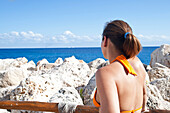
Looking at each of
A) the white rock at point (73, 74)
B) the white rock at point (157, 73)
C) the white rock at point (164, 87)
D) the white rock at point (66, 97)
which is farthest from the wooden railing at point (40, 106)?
the white rock at point (157, 73)

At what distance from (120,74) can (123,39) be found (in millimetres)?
299

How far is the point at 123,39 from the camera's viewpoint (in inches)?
67.7

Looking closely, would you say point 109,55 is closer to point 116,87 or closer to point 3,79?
point 116,87

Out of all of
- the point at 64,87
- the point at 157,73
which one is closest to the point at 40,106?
the point at 64,87

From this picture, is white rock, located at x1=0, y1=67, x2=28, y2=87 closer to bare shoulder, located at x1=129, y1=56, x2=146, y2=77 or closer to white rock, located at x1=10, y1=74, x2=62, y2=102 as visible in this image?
white rock, located at x1=10, y1=74, x2=62, y2=102

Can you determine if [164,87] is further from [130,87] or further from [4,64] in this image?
[4,64]

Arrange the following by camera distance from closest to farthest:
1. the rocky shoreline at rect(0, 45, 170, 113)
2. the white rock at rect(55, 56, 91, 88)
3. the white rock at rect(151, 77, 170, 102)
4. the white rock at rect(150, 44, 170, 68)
→ 1. the rocky shoreline at rect(0, 45, 170, 113)
2. the white rock at rect(151, 77, 170, 102)
3. the white rock at rect(55, 56, 91, 88)
4. the white rock at rect(150, 44, 170, 68)

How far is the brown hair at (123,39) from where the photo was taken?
1699mm

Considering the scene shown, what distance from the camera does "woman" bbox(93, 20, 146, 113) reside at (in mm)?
1559

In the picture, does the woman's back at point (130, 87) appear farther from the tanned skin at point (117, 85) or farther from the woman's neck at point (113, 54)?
the woman's neck at point (113, 54)

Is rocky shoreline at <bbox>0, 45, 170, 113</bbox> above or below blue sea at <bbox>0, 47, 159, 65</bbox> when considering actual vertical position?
above

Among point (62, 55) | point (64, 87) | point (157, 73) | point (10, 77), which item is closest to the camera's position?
point (64, 87)

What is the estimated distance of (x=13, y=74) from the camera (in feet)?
23.2

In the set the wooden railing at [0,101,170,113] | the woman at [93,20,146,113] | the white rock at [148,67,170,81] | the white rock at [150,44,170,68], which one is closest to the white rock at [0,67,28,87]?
the wooden railing at [0,101,170,113]
